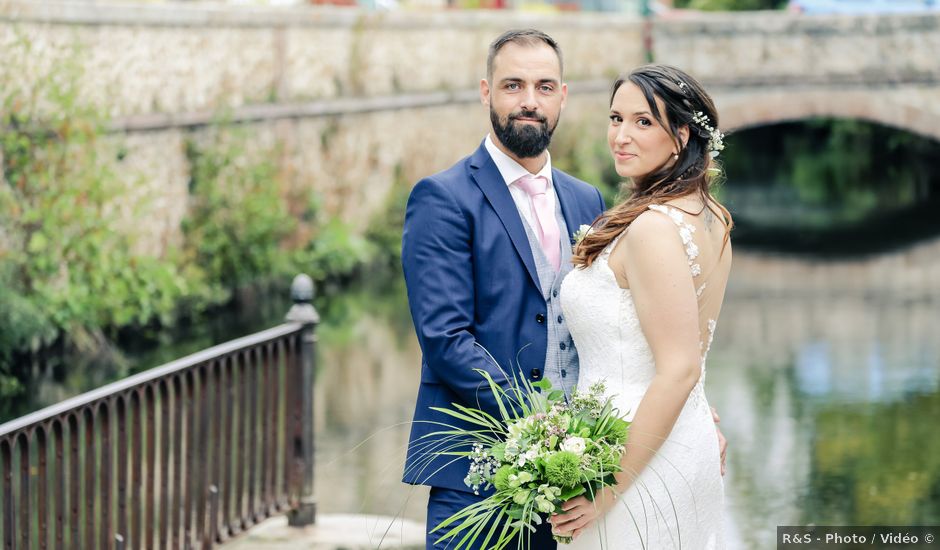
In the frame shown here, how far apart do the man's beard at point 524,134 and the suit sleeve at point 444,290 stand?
0.20 m

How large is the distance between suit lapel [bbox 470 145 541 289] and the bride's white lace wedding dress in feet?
0.66

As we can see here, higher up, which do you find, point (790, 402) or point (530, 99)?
point (530, 99)

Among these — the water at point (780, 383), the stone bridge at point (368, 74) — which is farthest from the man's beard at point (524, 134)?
the stone bridge at point (368, 74)

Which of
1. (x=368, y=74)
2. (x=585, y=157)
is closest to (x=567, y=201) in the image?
(x=368, y=74)

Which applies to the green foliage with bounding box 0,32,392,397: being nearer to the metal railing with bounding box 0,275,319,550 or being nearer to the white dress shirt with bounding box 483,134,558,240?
the metal railing with bounding box 0,275,319,550

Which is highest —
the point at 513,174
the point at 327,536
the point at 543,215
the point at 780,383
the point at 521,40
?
the point at 521,40

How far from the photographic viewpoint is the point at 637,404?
3141mm

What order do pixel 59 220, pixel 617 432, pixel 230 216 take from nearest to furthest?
1. pixel 617 432
2. pixel 59 220
3. pixel 230 216

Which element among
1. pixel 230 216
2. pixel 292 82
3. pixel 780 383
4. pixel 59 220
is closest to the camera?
pixel 59 220

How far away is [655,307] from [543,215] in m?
0.64

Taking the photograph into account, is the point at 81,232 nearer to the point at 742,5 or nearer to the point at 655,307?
the point at 655,307

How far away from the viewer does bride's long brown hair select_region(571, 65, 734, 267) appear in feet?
10.2

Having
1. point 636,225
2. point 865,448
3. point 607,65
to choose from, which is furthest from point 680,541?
point 607,65

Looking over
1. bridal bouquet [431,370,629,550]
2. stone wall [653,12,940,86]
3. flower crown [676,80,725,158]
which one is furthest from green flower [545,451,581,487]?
stone wall [653,12,940,86]
